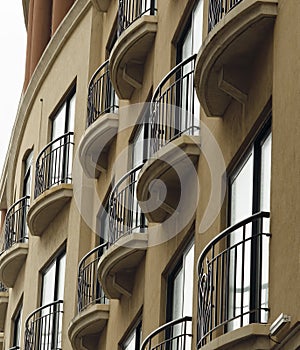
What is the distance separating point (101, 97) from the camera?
96.4 ft

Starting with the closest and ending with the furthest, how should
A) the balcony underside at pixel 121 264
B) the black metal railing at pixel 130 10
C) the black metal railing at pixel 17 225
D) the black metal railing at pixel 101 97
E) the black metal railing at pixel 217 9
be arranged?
the black metal railing at pixel 217 9
the balcony underside at pixel 121 264
the black metal railing at pixel 130 10
the black metal railing at pixel 101 97
the black metal railing at pixel 17 225

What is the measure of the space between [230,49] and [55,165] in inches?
552

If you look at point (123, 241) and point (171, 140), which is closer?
point (171, 140)

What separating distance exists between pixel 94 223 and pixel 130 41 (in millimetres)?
5000

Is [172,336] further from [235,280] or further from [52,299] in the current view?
[52,299]

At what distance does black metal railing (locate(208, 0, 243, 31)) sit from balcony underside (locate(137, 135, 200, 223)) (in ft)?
6.84

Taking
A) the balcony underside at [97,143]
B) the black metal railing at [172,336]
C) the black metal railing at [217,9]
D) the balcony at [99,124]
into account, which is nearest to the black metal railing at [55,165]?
the balcony at [99,124]

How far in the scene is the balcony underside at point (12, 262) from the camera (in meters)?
34.9

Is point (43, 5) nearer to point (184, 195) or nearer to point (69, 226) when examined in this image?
point (69, 226)

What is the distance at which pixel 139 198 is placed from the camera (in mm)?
22703

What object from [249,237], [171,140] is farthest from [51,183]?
[249,237]

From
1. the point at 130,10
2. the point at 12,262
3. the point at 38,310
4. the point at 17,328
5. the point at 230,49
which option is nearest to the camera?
the point at 230,49

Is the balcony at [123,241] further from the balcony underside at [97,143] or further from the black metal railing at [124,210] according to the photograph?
the balcony underside at [97,143]

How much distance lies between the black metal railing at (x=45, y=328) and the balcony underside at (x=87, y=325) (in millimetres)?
1934
